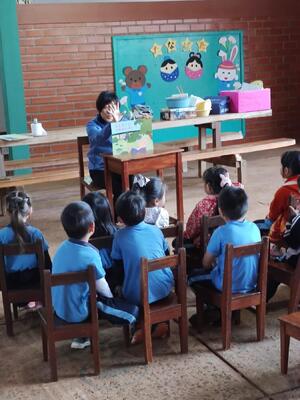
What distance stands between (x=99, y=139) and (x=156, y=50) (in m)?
3.67

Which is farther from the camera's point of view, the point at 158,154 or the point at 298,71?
the point at 298,71

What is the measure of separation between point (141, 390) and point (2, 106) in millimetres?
5956

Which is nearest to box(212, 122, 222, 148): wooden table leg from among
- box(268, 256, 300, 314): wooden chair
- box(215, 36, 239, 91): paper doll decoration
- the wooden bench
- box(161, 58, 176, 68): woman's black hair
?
the wooden bench

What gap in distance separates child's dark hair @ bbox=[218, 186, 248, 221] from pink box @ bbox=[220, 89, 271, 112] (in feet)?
10.3

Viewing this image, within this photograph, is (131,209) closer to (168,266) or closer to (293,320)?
(168,266)

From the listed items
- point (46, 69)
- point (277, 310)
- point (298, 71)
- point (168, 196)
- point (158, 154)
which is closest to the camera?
point (277, 310)

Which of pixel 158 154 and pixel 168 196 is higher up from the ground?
pixel 158 154

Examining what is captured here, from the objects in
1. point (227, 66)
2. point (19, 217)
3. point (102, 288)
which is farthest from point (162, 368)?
point (227, 66)

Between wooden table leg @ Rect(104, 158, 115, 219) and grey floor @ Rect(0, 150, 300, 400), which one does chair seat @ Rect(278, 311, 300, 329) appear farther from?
wooden table leg @ Rect(104, 158, 115, 219)

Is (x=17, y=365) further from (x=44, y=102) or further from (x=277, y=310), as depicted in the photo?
(x=44, y=102)

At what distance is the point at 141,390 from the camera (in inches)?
99.1

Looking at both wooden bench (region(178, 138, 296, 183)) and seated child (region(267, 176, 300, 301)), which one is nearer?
seated child (region(267, 176, 300, 301))

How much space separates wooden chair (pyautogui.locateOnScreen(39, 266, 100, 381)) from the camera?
8.08 ft

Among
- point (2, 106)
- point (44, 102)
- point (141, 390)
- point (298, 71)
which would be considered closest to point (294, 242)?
point (141, 390)
